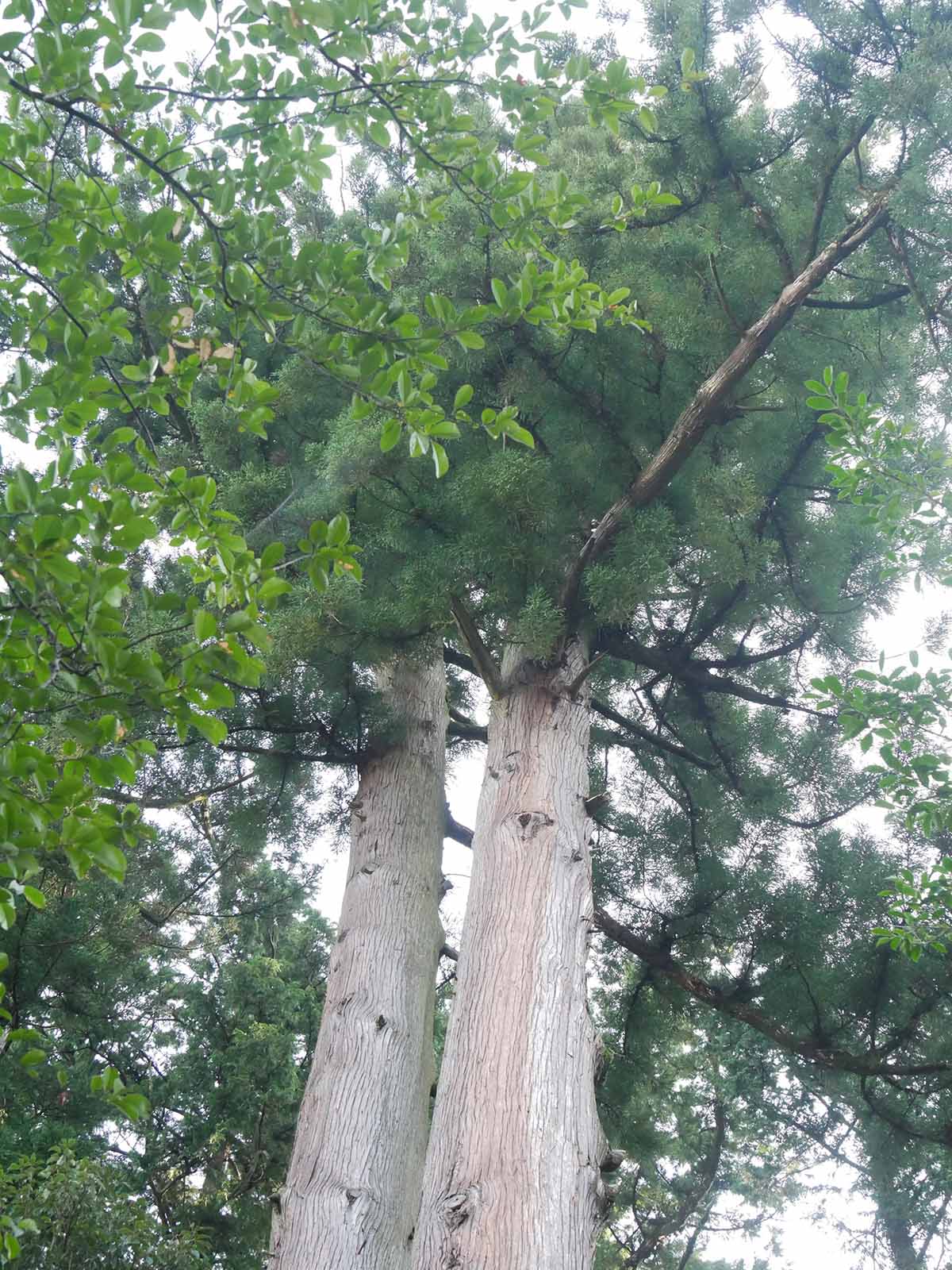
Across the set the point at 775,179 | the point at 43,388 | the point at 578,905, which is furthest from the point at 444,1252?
the point at 775,179

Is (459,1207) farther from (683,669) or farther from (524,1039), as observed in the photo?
(683,669)

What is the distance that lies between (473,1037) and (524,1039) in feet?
0.53

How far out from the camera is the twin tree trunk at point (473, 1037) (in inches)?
100

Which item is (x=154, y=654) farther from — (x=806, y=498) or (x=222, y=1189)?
(x=222, y=1189)

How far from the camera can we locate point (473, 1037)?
9.61 feet

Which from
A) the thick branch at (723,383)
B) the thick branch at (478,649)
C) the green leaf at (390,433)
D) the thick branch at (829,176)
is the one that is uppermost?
the thick branch at (829,176)

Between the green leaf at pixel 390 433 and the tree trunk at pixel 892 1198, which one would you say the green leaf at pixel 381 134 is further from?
the tree trunk at pixel 892 1198

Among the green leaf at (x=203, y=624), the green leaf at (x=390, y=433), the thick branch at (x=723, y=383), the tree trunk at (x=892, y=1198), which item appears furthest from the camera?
the tree trunk at (x=892, y=1198)

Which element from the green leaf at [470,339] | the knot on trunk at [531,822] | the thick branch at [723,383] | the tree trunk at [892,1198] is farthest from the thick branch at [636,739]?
the green leaf at [470,339]

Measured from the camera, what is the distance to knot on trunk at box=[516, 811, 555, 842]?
3551 mm

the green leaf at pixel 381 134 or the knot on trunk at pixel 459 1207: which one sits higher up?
the green leaf at pixel 381 134

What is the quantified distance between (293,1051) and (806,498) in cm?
610

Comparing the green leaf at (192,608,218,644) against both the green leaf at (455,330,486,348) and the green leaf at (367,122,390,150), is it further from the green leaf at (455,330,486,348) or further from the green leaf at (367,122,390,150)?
the green leaf at (367,122,390,150)

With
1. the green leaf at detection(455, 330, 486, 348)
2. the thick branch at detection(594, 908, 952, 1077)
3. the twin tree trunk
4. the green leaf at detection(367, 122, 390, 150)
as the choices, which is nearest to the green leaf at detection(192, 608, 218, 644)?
the green leaf at detection(455, 330, 486, 348)
